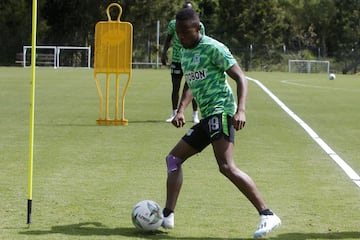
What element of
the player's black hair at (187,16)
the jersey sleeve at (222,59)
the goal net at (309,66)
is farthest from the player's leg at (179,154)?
the goal net at (309,66)

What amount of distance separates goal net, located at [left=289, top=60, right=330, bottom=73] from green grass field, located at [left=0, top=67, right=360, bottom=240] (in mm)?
45042

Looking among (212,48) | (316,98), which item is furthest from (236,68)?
(316,98)

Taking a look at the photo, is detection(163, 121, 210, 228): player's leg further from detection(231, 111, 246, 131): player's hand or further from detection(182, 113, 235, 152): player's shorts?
detection(231, 111, 246, 131): player's hand

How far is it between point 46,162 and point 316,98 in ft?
49.4

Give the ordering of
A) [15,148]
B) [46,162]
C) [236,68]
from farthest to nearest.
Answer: [15,148] → [46,162] → [236,68]

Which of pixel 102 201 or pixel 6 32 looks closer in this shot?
pixel 102 201

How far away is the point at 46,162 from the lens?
10.9 meters

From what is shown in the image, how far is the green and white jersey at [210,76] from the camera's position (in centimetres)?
688

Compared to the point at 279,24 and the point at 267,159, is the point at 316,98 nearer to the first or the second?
the point at 267,159

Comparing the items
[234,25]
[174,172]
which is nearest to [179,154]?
[174,172]

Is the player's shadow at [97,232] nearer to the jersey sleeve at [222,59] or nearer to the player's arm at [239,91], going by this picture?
the player's arm at [239,91]

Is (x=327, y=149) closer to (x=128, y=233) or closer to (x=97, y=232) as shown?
(x=128, y=233)

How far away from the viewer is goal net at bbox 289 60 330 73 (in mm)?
63156

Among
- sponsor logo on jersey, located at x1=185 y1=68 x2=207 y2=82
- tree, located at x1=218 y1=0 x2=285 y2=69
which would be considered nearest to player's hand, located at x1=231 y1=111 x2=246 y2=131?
sponsor logo on jersey, located at x1=185 y1=68 x2=207 y2=82
